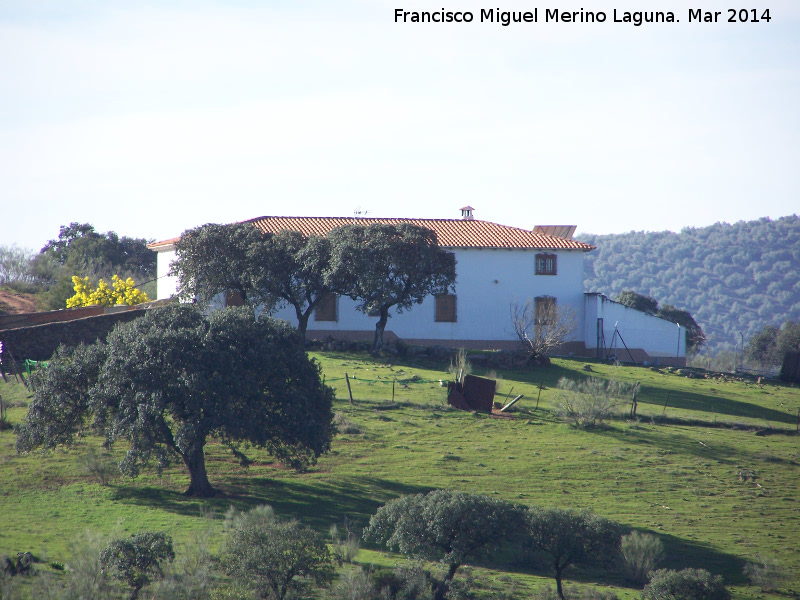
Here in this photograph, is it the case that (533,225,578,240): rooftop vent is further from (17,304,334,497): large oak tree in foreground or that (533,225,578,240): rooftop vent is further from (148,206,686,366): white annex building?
(17,304,334,497): large oak tree in foreground

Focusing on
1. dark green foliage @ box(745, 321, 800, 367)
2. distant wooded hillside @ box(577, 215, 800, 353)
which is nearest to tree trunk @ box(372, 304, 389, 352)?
dark green foliage @ box(745, 321, 800, 367)

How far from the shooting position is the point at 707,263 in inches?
5172

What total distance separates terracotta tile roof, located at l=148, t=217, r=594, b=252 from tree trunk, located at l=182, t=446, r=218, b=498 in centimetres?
2559

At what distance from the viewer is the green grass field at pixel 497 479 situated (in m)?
18.9

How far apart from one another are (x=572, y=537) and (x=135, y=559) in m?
8.76

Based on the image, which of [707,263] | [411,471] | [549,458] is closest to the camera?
[411,471]

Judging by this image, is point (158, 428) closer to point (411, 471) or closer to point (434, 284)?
point (411, 471)

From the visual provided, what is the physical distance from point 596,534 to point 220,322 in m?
11.2

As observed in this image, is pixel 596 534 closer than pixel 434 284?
Yes

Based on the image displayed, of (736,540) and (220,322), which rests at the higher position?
(220,322)

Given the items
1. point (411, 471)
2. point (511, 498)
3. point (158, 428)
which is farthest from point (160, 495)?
point (511, 498)

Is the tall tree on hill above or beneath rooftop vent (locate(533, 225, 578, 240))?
beneath

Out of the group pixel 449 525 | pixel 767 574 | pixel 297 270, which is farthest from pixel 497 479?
pixel 297 270

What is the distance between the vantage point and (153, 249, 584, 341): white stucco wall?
148 feet
